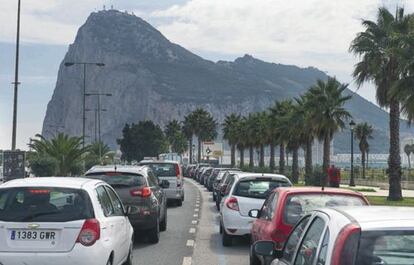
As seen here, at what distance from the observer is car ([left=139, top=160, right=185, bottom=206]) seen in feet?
92.8

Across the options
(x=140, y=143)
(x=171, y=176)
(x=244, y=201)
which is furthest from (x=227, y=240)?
(x=140, y=143)

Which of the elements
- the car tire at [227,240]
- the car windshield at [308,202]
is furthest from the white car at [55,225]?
the car tire at [227,240]

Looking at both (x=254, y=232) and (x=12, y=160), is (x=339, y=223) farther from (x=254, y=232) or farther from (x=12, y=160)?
(x=12, y=160)

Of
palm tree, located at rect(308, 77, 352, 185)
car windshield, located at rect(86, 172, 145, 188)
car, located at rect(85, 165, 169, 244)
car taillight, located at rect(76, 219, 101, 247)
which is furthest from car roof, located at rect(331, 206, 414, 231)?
palm tree, located at rect(308, 77, 352, 185)

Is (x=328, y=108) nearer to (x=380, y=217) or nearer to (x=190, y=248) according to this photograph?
(x=190, y=248)

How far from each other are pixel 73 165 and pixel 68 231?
4192cm

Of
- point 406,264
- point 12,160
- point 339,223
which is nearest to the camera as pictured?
point 406,264

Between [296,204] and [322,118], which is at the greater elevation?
[322,118]

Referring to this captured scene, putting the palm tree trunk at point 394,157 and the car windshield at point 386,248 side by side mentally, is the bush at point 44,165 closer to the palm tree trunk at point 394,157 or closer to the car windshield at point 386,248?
the palm tree trunk at point 394,157

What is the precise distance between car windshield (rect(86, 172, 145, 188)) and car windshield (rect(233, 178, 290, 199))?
6.64 feet

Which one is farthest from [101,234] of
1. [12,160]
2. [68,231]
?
[12,160]

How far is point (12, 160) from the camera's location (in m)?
24.5

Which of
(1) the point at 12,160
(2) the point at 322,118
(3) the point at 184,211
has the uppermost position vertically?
(2) the point at 322,118

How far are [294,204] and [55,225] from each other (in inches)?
134
